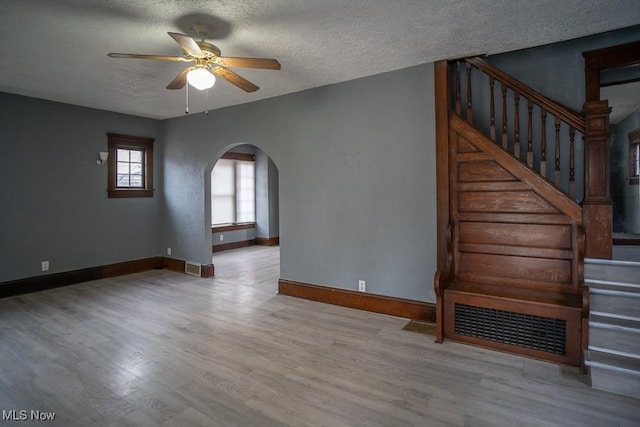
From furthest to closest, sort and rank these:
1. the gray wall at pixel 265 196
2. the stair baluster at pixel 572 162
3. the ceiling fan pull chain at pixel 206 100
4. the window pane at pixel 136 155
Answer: the gray wall at pixel 265 196 < the window pane at pixel 136 155 < the ceiling fan pull chain at pixel 206 100 < the stair baluster at pixel 572 162

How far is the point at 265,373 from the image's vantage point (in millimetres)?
2668

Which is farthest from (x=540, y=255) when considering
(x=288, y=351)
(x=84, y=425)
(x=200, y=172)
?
(x=200, y=172)

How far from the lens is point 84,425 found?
2094 millimetres

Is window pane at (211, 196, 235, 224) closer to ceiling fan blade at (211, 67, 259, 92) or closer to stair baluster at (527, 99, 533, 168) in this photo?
ceiling fan blade at (211, 67, 259, 92)

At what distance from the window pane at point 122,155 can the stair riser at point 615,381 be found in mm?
6486

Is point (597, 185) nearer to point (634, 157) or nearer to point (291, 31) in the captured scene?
point (634, 157)

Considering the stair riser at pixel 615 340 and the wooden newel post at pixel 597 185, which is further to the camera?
the wooden newel post at pixel 597 185

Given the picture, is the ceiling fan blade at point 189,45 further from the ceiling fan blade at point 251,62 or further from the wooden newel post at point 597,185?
the wooden newel post at point 597,185

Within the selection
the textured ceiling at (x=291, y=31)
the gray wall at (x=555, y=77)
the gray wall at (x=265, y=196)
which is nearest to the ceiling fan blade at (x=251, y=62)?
the textured ceiling at (x=291, y=31)

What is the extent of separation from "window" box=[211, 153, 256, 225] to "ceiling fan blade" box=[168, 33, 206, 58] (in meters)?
5.61

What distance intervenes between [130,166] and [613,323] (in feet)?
21.5

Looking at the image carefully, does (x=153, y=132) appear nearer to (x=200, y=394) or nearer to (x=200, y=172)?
(x=200, y=172)

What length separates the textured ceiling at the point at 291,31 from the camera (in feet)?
8.03

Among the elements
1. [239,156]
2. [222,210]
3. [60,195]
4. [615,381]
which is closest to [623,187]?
[615,381]
